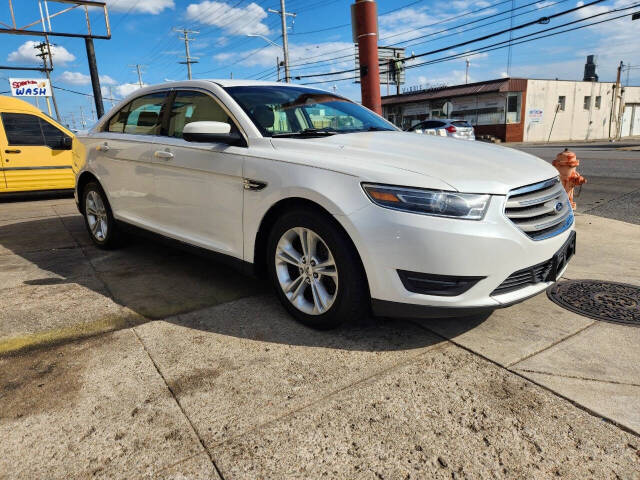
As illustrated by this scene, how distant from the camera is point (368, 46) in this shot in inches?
291

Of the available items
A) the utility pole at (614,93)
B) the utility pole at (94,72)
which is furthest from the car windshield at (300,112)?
the utility pole at (614,93)

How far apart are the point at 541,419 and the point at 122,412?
6.23ft

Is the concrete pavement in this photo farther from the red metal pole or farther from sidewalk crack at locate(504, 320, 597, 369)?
the red metal pole

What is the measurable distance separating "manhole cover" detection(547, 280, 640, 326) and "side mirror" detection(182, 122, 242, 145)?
2.47 metres

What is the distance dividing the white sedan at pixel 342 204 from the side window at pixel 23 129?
5.98 metres

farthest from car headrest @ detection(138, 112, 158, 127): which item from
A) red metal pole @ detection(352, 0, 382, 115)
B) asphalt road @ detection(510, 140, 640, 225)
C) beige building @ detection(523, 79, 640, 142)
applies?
beige building @ detection(523, 79, 640, 142)

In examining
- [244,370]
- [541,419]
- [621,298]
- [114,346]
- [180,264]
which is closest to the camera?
[541,419]

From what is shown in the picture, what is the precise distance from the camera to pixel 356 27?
7.41 meters

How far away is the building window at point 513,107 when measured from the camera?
116 feet

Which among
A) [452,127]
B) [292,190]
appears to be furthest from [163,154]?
[452,127]

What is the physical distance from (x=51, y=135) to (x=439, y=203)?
8.91m

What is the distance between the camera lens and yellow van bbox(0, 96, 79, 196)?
851cm

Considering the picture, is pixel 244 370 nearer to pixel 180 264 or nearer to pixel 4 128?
pixel 180 264

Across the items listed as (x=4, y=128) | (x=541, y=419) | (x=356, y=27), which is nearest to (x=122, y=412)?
(x=541, y=419)
